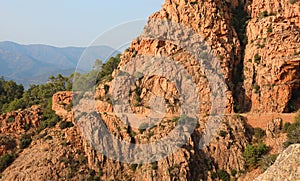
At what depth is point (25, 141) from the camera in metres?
39.5

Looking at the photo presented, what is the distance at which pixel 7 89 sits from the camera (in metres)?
60.6

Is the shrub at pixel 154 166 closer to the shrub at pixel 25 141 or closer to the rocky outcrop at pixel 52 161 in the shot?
the rocky outcrop at pixel 52 161

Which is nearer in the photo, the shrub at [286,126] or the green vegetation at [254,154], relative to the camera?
the green vegetation at [254,154]

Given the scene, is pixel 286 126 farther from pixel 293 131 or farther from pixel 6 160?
pixel 6 160

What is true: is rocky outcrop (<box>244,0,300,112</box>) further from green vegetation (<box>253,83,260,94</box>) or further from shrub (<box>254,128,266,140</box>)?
shrub (<box>254,128,266,140</box>)

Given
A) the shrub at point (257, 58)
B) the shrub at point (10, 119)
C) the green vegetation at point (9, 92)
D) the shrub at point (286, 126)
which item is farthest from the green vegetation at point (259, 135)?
the green vegetation at point (9, 92)

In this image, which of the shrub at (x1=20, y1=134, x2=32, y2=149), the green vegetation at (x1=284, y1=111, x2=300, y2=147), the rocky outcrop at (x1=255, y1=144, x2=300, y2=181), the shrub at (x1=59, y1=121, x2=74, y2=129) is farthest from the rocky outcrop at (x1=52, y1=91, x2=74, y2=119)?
the rocky outcrop at (x1=255, y1=144, x2=300, y2=181)

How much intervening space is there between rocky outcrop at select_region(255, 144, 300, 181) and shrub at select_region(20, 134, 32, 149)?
34967mm

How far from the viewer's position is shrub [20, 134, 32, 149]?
3912cm

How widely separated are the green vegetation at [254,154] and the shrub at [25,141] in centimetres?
2516

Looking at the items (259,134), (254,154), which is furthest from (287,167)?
(259,134)

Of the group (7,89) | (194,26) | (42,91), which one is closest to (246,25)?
(194,26)

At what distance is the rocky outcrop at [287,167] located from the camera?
8.95 m

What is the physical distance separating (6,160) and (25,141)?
3278 millimetres
